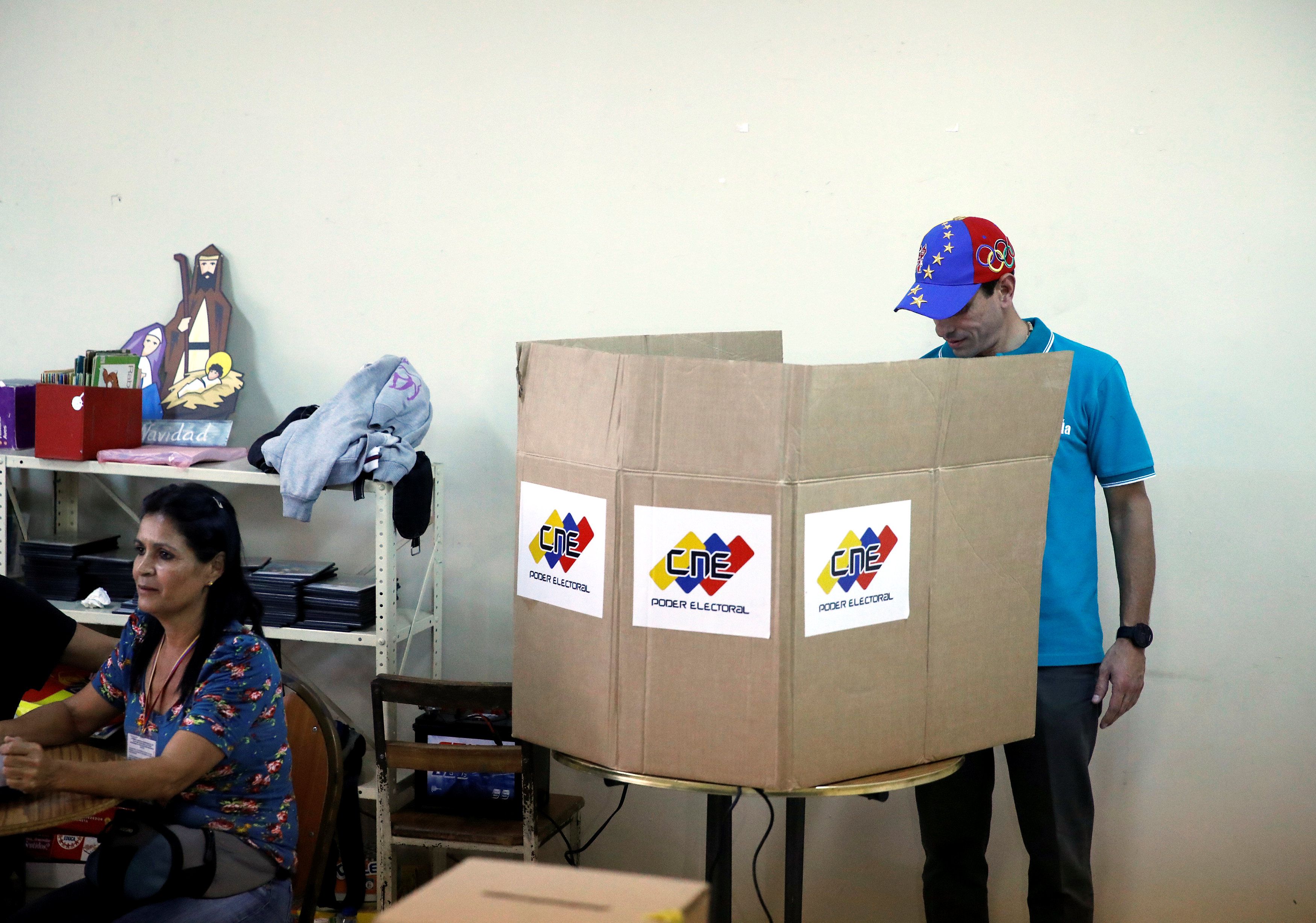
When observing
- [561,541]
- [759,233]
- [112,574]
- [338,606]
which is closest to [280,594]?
[338,606]

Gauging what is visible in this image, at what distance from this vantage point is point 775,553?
4.25ft

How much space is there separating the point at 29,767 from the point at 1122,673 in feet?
5.73

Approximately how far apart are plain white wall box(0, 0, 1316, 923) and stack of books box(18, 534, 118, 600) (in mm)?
443

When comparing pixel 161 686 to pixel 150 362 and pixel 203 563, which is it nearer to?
pixel 203 563

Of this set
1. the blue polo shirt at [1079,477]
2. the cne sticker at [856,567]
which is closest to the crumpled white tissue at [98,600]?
the cne sticker at [856,567]

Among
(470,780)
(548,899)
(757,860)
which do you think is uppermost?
(548,899)

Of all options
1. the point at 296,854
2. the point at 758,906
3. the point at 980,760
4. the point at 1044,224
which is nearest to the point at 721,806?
the point at 980,760

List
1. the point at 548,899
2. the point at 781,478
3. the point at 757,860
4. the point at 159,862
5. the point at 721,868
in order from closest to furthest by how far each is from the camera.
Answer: the point at 548,899, the point at 781,478, the point at 159,862, the point at 721,868, the point at 757,860

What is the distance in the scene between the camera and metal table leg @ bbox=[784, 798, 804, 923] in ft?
5.15

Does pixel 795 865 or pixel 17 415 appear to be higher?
pixel 17 415

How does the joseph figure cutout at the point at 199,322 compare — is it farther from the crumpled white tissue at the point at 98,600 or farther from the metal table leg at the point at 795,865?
the metal table leg at the point at 795,865

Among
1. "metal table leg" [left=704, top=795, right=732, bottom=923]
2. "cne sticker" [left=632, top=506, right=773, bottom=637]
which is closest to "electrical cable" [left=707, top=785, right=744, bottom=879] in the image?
"metal table leg" [left=704, top=795, right=732, bottom=923]

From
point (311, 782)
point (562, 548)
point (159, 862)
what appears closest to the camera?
point (562, 548)

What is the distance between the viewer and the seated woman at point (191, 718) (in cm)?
157
